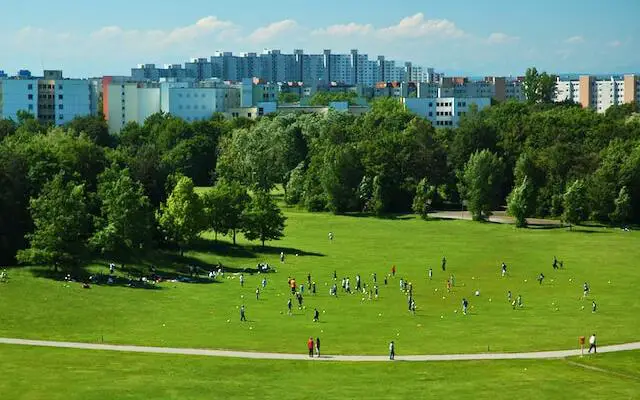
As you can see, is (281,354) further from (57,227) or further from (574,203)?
(574,203)

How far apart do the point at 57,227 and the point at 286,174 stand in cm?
6896

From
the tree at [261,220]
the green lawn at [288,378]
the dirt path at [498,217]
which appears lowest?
the green lawn at [288,378]

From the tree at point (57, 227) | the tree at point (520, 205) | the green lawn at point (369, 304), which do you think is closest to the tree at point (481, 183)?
the tree at point (520, 205)

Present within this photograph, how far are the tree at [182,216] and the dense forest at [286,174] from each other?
0.37 feet

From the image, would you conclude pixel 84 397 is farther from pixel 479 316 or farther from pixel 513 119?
pixel 513 119

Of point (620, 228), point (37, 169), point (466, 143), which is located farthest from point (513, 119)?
point (37, 169)

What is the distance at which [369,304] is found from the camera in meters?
81.1

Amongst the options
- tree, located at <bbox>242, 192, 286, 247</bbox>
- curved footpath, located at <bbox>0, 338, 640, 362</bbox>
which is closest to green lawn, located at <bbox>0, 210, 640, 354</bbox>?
curved footpath, located at <bbox>0, 338, 640, 362</bbox>

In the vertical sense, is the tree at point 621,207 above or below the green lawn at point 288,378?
above

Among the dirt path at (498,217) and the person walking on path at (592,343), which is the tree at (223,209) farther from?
the person walking on path at (592,343)

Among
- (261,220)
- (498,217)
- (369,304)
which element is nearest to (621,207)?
(498,217)

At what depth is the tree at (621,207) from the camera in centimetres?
12694

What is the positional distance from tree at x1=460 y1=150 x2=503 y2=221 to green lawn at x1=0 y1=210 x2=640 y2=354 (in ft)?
56.5

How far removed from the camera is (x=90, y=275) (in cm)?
8681
